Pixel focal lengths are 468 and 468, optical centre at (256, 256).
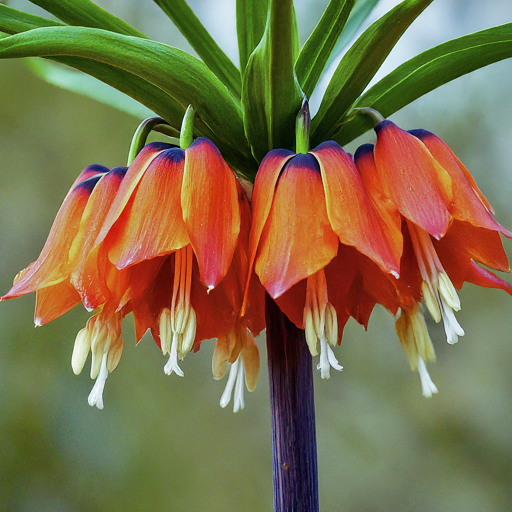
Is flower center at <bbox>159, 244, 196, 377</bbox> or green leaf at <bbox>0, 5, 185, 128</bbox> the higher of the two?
green leaf at <bbox>0, 5, 185, 128</bbox>

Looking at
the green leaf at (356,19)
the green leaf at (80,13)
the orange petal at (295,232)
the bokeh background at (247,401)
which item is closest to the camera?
the orange petal at (295,232)

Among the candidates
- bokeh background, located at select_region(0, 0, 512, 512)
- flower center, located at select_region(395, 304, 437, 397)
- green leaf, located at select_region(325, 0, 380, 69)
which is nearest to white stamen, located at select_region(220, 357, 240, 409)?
flower center, located at select_region(395, 304, 437, 397)

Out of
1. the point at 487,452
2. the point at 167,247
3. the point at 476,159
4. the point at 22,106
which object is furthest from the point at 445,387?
the point at 22,106

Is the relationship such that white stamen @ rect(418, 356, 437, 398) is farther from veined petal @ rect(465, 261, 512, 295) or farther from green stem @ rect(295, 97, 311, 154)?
green stem @ rect(295, 97, 311, 154)

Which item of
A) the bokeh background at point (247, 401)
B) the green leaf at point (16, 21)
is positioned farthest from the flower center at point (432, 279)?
the bokeh background at point (247, 401)

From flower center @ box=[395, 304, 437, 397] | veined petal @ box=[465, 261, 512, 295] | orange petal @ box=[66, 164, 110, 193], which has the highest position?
orange petal @ box=[66, 164, 110, 193]

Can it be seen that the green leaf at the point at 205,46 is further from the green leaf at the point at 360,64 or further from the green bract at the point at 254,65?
the green leaf at the point at 360,64

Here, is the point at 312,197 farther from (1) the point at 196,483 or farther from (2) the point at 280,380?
(1) the point at 196,483
